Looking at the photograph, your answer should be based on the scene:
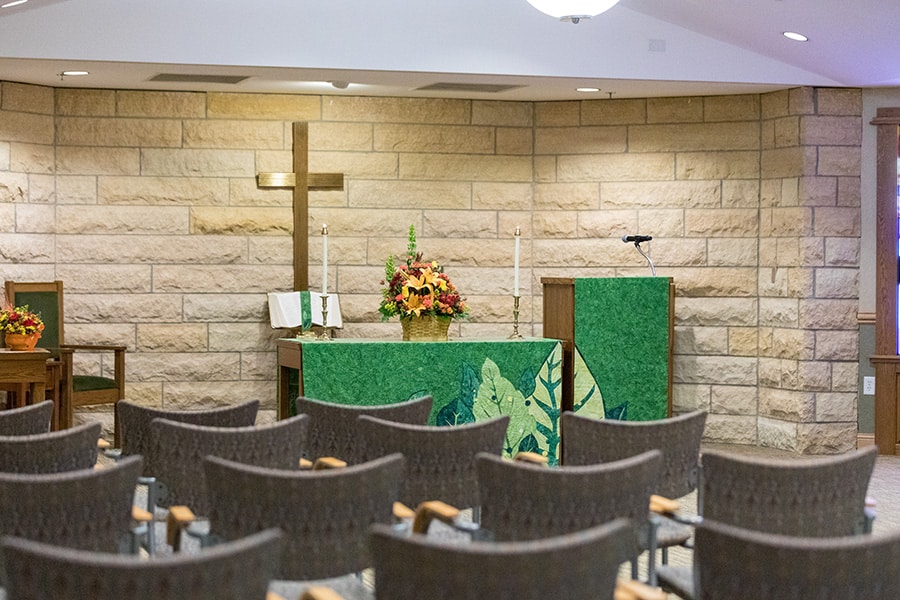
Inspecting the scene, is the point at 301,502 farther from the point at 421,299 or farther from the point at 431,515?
the point at 421,299

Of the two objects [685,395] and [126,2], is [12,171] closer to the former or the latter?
[126,2]

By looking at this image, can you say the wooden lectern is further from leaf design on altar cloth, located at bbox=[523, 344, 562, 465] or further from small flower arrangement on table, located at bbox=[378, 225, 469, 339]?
small flower arrangement on table, located at bbox=[378, 225, 469, 339]

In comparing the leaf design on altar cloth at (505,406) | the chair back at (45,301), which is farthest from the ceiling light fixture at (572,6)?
the chair back at (45,301)

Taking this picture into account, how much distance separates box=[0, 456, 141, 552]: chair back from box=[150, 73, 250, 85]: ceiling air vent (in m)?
5.43

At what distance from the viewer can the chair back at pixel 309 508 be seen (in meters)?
2.97

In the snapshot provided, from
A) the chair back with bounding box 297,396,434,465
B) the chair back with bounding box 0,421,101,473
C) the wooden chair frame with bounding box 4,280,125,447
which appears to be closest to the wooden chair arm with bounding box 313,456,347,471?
the chair back with bounding box 297,396,434,465

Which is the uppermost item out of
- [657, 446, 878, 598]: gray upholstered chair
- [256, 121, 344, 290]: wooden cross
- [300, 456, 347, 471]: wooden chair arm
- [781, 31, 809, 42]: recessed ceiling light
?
[781, 31, 809, 42]: recessed ceiling light

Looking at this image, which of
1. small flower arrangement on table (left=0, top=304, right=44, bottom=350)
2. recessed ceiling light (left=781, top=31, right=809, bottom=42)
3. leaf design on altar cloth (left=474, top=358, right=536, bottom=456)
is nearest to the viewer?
leaf design on altar cloth (left=474, top=358, right=536, bottom=456)

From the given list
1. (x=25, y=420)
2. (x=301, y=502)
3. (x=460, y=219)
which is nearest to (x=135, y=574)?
(x=301, y=502)

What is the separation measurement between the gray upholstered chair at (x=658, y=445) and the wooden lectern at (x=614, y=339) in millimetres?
3113

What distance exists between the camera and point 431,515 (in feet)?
11.9

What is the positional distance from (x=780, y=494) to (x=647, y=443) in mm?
773

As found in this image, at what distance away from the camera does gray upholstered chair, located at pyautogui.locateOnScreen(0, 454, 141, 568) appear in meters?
2.89

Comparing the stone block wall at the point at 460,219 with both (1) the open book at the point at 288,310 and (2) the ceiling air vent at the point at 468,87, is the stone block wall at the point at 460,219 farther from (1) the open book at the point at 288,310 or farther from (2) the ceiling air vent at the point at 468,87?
(2) the ceiling air vent at the point at 468,87
